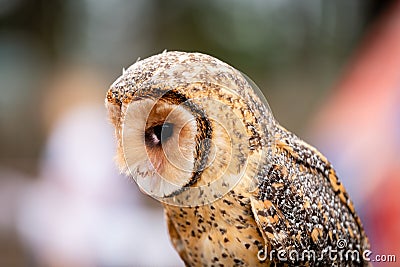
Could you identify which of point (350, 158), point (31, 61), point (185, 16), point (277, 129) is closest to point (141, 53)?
point (185, 16)

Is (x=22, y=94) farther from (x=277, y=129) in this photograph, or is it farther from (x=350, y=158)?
(x=277, y=129)

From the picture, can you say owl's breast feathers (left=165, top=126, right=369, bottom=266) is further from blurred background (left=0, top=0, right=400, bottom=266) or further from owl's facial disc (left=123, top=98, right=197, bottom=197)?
blurred background (left=0, top=0, right=400, bottom=266)

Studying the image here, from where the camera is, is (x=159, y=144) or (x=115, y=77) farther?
(x=115, y=77)
